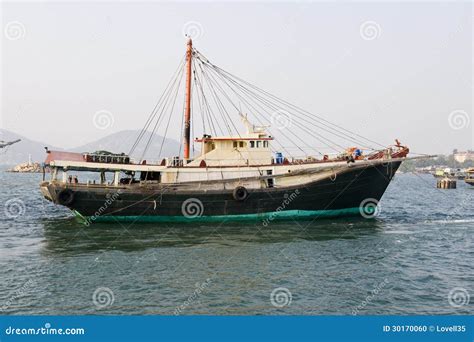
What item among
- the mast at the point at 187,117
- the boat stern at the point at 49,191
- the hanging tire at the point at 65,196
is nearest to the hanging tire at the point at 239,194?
the mast at the point at 187,117

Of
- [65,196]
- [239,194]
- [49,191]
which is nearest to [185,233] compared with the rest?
[239,194]

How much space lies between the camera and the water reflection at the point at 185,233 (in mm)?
20797

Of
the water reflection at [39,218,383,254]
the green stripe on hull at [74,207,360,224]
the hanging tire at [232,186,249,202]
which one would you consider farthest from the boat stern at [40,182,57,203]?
the hanging tire at [232,186,249,202]

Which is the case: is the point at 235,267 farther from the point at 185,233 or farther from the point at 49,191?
the point at 49,191

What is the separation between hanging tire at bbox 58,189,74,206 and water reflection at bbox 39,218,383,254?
1.87 meters

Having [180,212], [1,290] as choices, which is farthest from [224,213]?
[1,290]

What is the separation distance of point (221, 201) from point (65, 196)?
10189mm

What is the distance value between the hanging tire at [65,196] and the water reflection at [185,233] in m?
1.87

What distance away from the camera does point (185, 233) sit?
923 inches

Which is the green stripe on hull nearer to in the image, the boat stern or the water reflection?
the water reflection

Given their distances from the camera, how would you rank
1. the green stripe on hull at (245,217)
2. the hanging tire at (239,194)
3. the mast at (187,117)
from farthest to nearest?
1. the mast at (187,117)
2. the green stripe on hull at (245,217)
3. the hanging tire at (239,194)

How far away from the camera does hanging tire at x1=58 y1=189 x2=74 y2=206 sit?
2491 centimetres

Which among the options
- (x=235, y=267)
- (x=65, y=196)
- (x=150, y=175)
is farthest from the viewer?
(x=150, y=175)

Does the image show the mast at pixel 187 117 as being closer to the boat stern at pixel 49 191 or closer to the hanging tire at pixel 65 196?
the hanging tire at pixel 65 196
